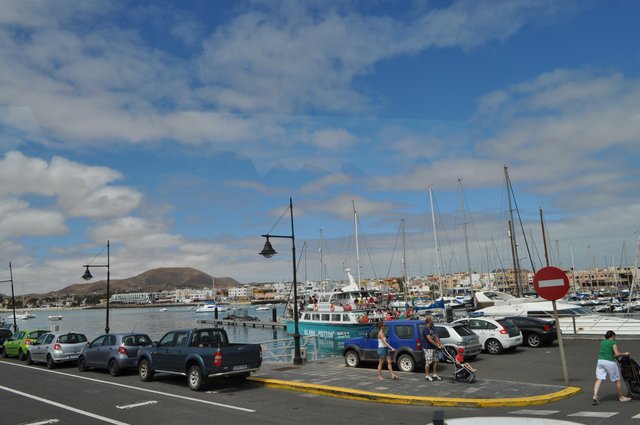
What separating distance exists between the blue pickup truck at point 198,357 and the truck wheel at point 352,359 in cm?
396

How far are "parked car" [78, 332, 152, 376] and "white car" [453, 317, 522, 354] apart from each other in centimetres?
1420

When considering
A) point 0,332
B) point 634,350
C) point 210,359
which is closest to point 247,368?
point 210,359

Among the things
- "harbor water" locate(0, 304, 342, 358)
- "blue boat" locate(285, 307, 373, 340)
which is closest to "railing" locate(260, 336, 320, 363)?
"harbor water" locate(0, 304, 342, 358)

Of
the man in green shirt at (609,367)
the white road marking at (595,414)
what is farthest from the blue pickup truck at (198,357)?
the man in green shirt at (609,367)

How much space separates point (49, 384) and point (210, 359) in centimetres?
675

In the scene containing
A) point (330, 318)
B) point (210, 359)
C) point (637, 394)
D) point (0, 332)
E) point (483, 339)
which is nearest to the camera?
point (637, 394)

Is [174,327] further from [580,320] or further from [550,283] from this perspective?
[550,283]

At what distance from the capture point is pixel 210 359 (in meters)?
14.1

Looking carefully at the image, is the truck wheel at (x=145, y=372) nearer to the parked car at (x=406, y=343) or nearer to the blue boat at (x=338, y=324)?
the parked car at (x=406, y=343)

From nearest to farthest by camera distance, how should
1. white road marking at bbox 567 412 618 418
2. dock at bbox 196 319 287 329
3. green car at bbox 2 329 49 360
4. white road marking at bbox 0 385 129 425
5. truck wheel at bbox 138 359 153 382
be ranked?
white road marking at bbox 567 412 618 418, white road marking at bbox 0 385 129 425, truck wheel at bbox 138 359 153 382, green car at bbox 2 329 49 360, dock at bbox 196 319 287 329

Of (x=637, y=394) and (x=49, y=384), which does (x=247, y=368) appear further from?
(x=637, y=394)

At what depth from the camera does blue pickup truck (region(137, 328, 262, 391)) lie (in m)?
14.1

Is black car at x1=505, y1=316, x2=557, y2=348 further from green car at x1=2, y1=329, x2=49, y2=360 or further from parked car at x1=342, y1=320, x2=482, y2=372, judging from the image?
green car at x1=2, y1=329, x2=49, y2=360

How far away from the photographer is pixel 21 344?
1001 inches
